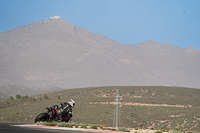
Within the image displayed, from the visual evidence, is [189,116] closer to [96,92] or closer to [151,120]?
[151,120]

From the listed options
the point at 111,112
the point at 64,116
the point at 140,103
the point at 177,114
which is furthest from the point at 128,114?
the point at 64,116

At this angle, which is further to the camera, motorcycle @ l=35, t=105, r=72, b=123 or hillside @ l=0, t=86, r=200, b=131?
hillside @ l=0, t=86, r=200, b=131

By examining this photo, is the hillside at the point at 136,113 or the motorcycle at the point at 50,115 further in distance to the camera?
the hillside at the point at 136,113

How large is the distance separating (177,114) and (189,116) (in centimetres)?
341

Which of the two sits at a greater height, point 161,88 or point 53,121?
point 161,88

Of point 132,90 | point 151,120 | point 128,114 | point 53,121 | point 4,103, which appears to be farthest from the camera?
point 132,90

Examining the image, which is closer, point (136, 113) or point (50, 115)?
point (50, 115)

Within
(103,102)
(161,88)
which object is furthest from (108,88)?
(103,102)

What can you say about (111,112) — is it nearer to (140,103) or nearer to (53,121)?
(140,103)

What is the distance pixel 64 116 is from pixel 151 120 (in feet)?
142

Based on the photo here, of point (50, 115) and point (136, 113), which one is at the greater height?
point (136, 113)

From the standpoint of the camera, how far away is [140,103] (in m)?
84.9

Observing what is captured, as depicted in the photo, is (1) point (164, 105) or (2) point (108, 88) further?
(2) point (108, 88)

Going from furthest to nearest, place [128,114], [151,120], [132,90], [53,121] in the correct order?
[132,90] → [128,114] → [151,120] → [53,121]
